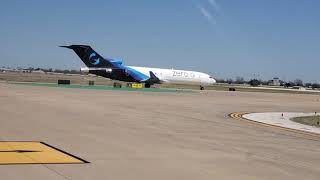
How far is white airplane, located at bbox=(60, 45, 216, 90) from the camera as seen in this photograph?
263 ft

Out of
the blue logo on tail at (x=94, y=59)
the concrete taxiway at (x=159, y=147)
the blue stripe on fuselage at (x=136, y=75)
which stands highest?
the blue logo on tail at (x=94, y=59)

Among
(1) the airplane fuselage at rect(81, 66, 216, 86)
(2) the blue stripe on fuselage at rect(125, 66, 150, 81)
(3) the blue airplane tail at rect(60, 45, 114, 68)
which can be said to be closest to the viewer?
(3) the blue airplane tail at rect(60, 45, 114, 68)

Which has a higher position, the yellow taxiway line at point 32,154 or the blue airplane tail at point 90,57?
the blue airplane tail at point 90,57

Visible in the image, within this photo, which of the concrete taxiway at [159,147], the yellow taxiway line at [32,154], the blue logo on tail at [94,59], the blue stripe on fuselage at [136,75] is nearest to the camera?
the concrete taxiway at [159,147]

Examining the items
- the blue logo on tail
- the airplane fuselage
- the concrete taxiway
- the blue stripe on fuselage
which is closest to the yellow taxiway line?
the concrete taxiway

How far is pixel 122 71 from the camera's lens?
8106 cm

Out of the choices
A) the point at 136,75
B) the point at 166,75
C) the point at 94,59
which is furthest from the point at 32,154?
the point at 166,75

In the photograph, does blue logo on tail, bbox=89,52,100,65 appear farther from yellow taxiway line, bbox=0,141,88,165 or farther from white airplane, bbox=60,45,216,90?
yellow taxiway line, bbox=0,141,88,165

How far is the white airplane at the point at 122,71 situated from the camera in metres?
80.2

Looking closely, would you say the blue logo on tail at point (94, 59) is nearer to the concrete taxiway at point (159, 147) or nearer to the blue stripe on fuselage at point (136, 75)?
the blue stripe on fuselage at point (136, 75)

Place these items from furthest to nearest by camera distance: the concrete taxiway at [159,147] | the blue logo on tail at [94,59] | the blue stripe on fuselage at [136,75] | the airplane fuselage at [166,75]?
the blue stripe on fuselage at [136,75], the airplane fuselage at [166,75], the blue logo on tail at [94,59], the concrete taxiway at [159,147]

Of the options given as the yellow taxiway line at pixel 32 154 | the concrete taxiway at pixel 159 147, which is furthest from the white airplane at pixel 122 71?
the yellow taxiway line at pixel 32 154

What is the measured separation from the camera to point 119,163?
38.9 feet

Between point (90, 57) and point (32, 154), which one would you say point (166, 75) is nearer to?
point (90, 57)
